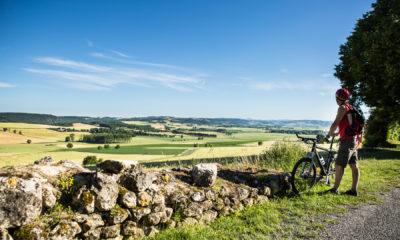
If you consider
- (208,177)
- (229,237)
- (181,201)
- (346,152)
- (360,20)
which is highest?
(360,20)

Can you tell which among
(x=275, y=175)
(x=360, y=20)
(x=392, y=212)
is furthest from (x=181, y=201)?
(x=360, y=20)

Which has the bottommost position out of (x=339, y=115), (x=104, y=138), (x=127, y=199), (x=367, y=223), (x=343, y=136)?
(x=104, y=138)

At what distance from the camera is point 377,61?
48.4ft

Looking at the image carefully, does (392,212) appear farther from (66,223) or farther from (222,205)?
(66,223)

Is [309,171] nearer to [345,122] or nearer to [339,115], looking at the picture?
[345,122]

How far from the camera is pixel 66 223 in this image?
11.6 ft

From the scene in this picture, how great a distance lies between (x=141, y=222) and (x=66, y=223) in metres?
1.41

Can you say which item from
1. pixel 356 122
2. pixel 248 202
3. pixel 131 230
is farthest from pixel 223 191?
pixel 356 122

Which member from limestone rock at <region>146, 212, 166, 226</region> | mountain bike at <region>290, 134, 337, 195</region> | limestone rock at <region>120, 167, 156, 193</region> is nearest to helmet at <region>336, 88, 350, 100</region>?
mountain bike at <region>290, 134, 337, 195</region>

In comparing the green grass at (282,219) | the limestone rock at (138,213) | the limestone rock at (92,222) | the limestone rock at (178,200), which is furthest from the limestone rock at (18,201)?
the limestone rock at (178,200)

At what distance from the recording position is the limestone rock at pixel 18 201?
10.4ft

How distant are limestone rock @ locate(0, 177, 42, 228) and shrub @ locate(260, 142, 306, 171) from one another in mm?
9497

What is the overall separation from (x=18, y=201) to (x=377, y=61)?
19.6 meters

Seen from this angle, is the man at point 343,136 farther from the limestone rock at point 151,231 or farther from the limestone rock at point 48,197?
the limestone rock at point 48,197
